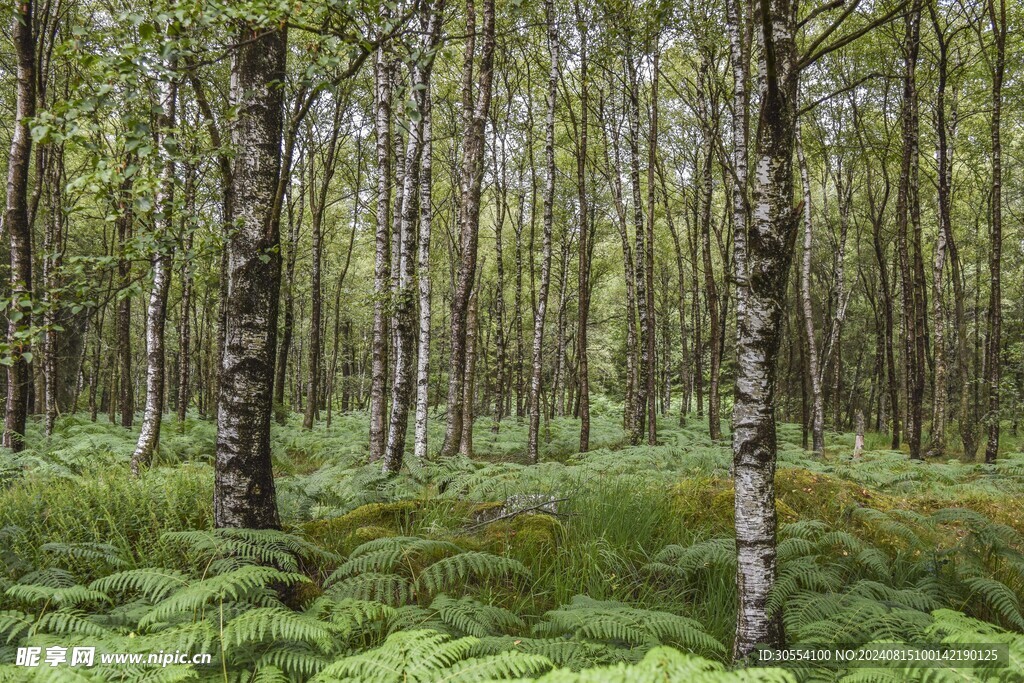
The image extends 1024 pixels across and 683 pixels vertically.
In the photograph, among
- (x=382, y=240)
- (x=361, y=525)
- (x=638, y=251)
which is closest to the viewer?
(x=361, y=525)

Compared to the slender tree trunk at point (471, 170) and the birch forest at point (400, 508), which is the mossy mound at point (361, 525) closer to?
the birch forest at point (400, 508)

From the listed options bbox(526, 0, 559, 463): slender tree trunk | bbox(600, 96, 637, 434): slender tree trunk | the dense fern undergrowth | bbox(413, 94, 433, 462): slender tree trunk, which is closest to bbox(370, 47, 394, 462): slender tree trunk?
bbox(413, 94, 433, 462): slender tree trunk

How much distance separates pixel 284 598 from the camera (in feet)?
12.2

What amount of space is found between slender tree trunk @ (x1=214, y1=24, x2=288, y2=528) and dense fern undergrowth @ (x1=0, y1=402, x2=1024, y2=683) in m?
0.44

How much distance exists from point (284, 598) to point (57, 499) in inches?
117

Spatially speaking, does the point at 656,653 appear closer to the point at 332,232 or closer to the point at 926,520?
the point at 926,520

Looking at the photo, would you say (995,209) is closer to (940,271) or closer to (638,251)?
(940,271)

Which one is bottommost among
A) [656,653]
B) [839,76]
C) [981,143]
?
[656,653]

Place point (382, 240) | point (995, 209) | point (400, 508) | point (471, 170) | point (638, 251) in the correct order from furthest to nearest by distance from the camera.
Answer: point (638, 251) < point (995, 209) < point (382, 240) < point (471, 170) < point (400, 508)

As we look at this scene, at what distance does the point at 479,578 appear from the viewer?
4.21 m

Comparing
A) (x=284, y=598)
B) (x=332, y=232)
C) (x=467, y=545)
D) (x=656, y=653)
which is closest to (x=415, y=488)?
(x=467, y=545)

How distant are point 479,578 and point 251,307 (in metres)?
2.84

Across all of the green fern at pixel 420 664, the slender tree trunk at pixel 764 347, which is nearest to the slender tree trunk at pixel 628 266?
the slender tree trunk at pixel 764 347

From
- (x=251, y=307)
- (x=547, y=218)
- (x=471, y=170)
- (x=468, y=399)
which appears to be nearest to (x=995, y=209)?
(x=547, y=218)
